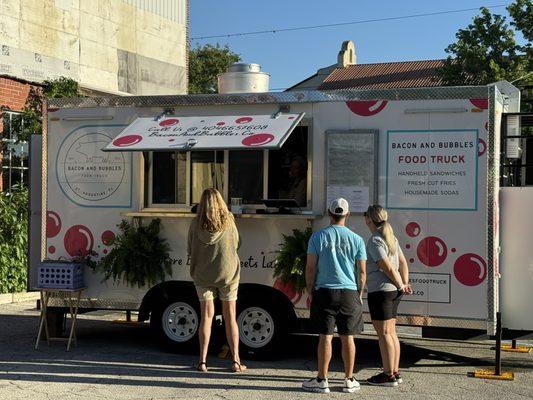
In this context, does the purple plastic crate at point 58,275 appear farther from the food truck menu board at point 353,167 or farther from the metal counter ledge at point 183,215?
the food truck menu board at point 353,167

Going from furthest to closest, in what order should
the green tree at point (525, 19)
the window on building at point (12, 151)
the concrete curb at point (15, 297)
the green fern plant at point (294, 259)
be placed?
the green tree at point (525, 19) → the window on building at point (12, 151) → the concrete curb at point (15, 297) → the green fern plant at point (294, 259)

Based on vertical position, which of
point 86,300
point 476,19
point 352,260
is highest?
point 476,19

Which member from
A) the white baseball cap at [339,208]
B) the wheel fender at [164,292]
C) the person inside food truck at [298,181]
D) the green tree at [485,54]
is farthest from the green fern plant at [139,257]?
the green tree at [485,54]

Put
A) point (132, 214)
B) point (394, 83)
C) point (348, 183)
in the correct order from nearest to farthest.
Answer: point (348, 183) → point (132, 214) → point (394, 83)

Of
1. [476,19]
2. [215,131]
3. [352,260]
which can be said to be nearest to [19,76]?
[215,131]

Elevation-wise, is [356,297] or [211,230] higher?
[211,230]

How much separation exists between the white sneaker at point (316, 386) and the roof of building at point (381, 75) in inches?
1457

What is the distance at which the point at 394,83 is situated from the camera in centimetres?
4488

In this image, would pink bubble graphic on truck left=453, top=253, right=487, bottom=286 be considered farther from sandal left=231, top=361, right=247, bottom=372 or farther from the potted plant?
sandal left=231, top=361, right=247, bottom=372

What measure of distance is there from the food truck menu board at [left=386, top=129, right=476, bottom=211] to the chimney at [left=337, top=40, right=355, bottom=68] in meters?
44.5

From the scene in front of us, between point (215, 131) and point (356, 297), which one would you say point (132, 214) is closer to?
point (215, 131)

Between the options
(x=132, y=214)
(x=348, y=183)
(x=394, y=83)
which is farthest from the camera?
(x=394, y=83)

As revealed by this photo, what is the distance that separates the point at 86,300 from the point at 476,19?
52.1ft

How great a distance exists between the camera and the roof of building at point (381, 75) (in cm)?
4422
